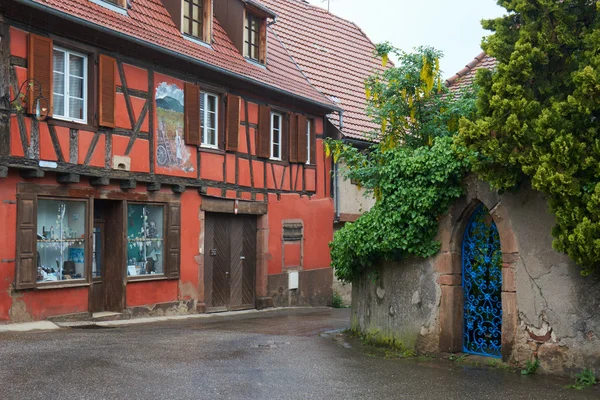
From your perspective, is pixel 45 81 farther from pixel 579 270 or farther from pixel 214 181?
pixel 579 270

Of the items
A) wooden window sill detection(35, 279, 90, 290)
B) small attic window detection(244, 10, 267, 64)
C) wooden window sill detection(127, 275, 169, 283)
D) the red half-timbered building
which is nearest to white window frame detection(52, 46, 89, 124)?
the red half-timbered building

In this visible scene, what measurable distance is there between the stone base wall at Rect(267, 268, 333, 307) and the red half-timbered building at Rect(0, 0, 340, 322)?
0.15 feet

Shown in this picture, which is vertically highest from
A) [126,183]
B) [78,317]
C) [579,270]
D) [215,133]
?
[215,133]

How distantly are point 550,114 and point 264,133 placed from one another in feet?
36.0

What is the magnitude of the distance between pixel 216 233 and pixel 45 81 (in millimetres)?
5963

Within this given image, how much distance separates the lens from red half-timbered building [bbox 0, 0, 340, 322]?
40.5 ft

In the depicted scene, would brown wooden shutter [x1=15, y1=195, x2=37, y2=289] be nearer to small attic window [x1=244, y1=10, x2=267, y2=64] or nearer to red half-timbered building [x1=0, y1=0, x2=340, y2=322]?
red half-timbered building [x1=0, y1=0, x2=340, y2=322]

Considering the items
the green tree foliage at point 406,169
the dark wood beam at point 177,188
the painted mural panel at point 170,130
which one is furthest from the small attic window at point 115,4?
the green tree foliage at point 406,169

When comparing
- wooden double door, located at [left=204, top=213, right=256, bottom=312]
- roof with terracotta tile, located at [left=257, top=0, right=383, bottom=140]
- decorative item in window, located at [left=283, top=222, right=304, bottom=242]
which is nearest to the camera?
wooden double door, located at [left=204, top=213, right=256, bottom=312]

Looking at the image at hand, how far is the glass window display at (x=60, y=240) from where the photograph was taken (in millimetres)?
12820

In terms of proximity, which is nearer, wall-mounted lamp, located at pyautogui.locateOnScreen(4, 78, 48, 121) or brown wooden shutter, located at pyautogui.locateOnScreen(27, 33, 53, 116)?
wall-mounted lamp, located at pyautogui.locateOnScreen(4, 78, 48, 121)

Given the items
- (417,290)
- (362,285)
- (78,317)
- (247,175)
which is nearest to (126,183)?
(78,317)

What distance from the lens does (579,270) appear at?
8.17 meters

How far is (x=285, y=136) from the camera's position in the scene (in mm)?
19188
